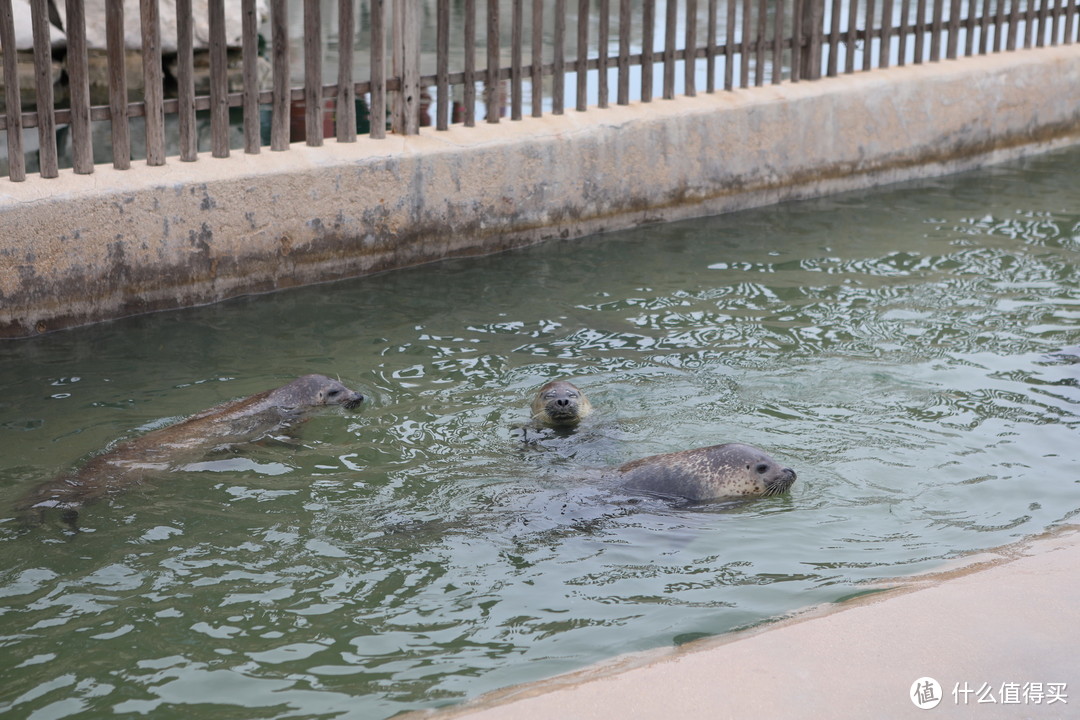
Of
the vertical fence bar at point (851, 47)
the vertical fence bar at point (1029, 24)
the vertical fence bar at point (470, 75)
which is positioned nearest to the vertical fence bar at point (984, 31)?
the vertical fence bar at point (1029, 24)

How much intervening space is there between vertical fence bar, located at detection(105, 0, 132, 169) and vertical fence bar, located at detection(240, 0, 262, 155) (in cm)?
90

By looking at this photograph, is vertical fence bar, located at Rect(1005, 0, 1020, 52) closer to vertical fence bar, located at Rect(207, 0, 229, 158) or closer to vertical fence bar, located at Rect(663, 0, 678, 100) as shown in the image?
vertical fence bar, located at Rect(663, 0, 678, 100)

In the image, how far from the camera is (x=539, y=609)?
5.08 meters

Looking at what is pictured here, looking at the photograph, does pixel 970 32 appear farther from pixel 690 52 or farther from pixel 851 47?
pixel 690 52

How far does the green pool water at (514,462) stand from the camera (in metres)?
4.81

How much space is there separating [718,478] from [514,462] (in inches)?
44.3

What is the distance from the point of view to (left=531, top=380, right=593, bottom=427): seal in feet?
22.6

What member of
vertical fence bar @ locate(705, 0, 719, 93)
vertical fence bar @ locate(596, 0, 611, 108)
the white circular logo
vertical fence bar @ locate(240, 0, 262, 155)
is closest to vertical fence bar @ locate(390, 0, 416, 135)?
vertical fence bar @ locate(240, 0, 262, 155)

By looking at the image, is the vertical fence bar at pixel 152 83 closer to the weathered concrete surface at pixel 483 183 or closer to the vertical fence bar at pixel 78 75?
the weathered concrete surface at pixel 483 183

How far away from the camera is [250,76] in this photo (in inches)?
355

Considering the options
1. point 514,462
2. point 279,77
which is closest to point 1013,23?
point 279,77

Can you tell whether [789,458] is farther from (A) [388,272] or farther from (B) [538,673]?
(A) [388,272]

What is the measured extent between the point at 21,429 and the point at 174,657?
2.84 metres

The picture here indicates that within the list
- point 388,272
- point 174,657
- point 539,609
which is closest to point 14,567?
point 174,657
